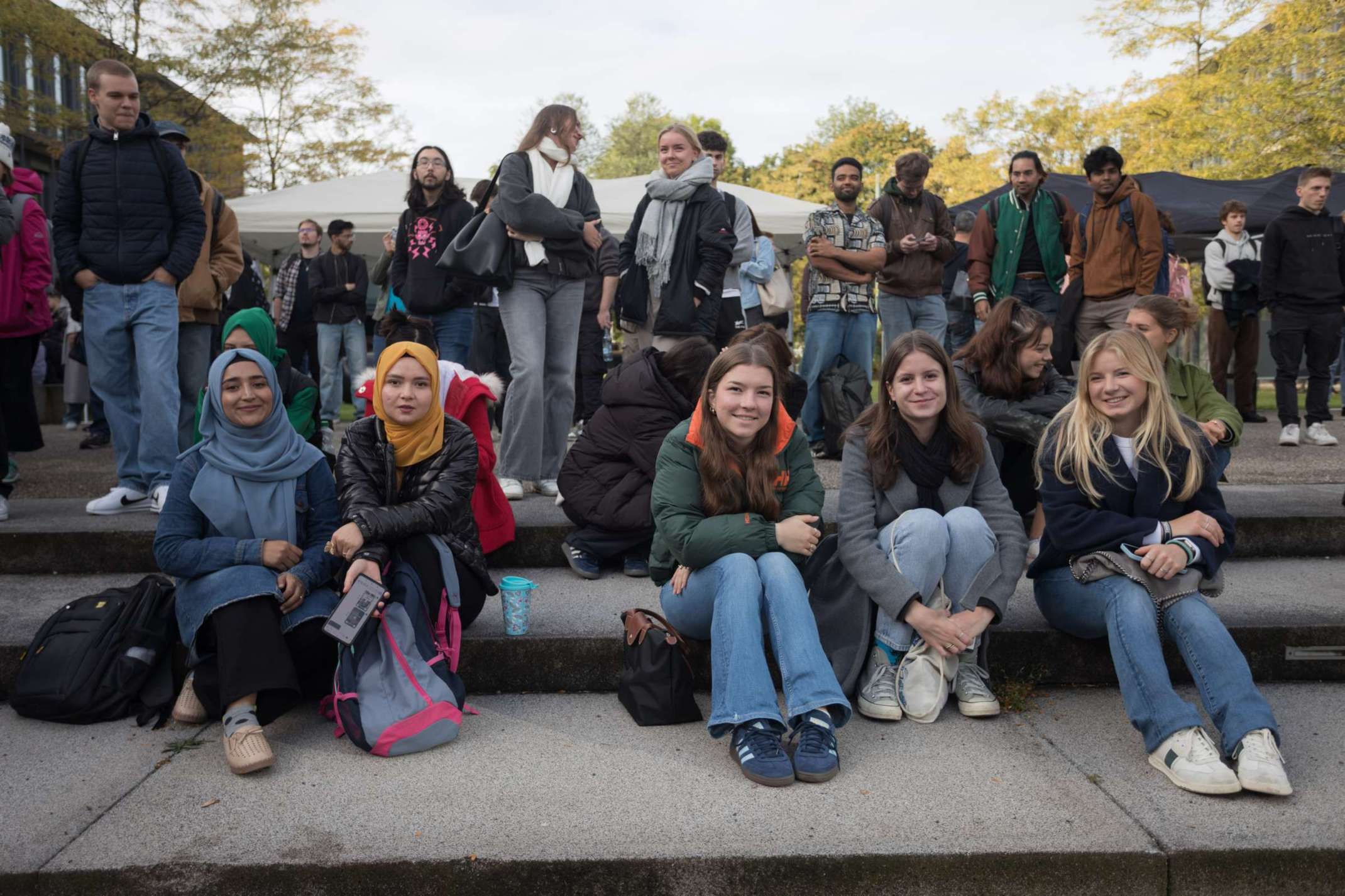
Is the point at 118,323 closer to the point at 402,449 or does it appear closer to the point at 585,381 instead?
the point at 402,449

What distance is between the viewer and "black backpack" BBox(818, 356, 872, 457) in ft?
21.9

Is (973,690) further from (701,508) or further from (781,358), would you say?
(781,358)

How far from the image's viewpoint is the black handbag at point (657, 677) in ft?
11.4

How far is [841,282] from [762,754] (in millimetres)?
4296

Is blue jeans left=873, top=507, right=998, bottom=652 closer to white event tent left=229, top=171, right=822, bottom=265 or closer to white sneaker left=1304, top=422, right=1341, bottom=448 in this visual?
white sneaker left=1304, top=422, right=1341, bottom=448

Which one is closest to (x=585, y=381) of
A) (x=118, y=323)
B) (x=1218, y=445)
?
(x=118, y=323)

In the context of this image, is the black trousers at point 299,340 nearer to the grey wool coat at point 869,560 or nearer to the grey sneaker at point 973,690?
the grey wool coat at point 869,560

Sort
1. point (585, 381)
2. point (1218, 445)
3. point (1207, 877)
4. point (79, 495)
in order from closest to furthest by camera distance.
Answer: point (1207, 877)
point (1218, 445)
point (79, 495)
point (585, 381)

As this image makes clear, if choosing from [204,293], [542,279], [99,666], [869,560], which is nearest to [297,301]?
[204,293]

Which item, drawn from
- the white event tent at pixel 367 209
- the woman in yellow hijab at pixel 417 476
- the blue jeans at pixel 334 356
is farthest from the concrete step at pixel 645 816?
the white event tent at pixel 367 209

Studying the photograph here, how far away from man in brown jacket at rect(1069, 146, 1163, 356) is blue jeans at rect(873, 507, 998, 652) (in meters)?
3.77

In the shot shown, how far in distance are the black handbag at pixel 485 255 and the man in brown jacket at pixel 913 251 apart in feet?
9.04

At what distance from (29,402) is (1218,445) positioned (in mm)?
6100

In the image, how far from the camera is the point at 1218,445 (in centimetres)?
442
